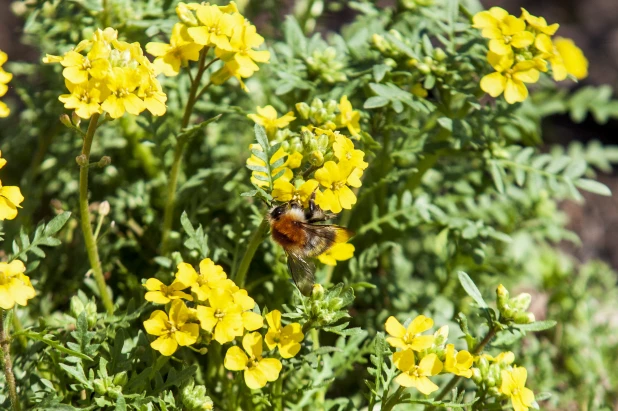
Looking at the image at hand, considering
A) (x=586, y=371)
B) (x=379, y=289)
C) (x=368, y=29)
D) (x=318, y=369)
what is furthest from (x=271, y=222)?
(x=586, y=371)

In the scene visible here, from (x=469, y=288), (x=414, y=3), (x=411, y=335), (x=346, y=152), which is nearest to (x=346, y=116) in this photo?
(x=346, y=152)

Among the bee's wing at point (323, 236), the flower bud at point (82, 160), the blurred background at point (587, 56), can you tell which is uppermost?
the flower bud at point (82, 160)

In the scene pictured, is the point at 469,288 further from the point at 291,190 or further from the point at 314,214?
the point at 291,190

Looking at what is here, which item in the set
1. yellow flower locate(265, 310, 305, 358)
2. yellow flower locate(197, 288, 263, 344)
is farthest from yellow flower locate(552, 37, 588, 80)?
yellow flower locate(197, 288, 263, 344)

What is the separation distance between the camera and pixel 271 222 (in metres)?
2.32

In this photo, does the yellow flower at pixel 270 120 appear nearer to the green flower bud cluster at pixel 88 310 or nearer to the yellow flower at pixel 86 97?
the yellow flower at pixel 86 97

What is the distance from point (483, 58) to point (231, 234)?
134cm

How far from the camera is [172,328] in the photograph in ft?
7.27

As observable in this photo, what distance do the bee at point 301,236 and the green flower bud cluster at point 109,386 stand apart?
68 cm

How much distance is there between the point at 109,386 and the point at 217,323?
0.46 meters

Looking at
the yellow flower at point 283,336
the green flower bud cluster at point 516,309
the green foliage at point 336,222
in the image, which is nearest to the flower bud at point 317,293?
the green foliage at point 336,222

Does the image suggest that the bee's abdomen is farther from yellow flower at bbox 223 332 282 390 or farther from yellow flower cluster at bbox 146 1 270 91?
yellow flower cluster at bbox 146 1 270 91

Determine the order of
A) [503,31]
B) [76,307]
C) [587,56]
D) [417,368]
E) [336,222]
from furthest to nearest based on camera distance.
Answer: [587,56] < [336,222] < [503,31] < [76,307] < [417,368]

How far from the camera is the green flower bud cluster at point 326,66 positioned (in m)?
3.12
